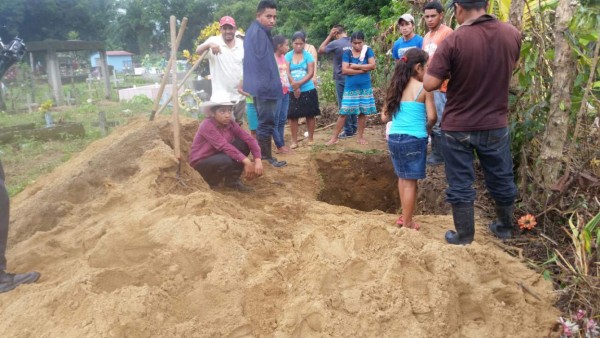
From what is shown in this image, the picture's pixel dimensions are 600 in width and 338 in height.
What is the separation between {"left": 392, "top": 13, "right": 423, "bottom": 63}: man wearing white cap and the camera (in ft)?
17.5

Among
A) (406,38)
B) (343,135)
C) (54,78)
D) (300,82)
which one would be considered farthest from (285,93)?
(54,78)

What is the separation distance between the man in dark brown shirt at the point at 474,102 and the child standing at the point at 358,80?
295 cm

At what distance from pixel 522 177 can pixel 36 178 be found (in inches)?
226

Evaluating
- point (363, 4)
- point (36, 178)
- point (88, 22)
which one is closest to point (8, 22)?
point (88, 22)

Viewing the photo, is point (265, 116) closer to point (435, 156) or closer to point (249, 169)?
point (249, 169)

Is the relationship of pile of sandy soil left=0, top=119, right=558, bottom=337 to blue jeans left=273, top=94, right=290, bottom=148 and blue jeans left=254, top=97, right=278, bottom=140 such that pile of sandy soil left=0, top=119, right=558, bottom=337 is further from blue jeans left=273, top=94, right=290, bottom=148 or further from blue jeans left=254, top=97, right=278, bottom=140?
blue jeans left=273, top=94, right=290, bottom=148

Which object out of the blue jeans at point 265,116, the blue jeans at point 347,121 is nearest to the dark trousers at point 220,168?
the blue jeans at point 265,116

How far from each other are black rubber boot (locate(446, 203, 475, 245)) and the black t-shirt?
53 cm

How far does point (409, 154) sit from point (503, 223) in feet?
2.74

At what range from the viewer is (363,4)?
19172 millimetres

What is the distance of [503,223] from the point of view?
3391 millimetres

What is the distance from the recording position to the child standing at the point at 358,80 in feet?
19.6

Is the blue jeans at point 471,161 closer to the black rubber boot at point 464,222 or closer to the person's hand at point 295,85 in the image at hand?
the black rubber boot at point 464,222

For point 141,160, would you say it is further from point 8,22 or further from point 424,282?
point 8,22
